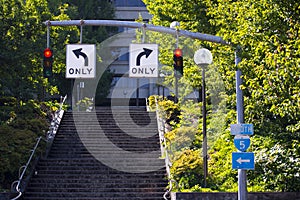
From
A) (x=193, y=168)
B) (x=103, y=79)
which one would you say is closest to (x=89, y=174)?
(x=193, y=168)

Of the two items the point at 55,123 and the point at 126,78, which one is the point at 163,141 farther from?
the point at 126,78

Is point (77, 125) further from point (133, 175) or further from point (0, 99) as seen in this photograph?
point (133, 175)

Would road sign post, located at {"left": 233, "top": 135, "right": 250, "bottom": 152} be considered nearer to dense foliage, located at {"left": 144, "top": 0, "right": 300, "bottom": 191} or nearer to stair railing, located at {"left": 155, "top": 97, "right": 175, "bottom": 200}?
dense foliage, located at {"left": 144, "top": 0, "right": 300, "bottom": 191}

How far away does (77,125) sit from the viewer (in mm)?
31922

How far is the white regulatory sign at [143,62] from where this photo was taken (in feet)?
62.5

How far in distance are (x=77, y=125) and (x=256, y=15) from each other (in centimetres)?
1533

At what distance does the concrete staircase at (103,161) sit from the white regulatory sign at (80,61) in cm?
603

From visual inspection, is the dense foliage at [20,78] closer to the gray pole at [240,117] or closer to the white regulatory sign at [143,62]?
the white regulatory sign at [143,62]

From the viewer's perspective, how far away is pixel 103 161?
27297 millimetres

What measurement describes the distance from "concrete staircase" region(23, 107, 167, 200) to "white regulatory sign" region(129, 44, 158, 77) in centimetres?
612

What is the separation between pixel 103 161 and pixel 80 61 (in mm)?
8893

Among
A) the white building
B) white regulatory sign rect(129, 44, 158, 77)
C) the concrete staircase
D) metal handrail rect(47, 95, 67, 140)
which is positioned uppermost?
the white building

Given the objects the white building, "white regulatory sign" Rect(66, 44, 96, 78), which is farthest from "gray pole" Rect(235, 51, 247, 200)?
the white building

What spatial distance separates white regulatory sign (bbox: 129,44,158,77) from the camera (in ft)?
62.5
